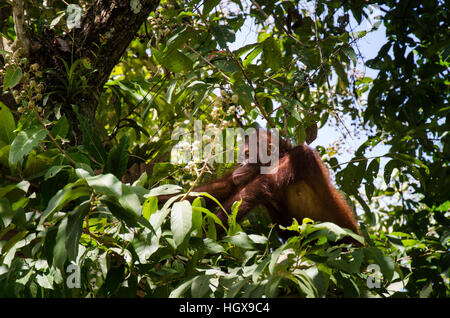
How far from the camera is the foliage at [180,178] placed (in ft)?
4.47

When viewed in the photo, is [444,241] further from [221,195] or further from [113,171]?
[113,171]

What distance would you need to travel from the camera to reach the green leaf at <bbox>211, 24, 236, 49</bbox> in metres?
1.92

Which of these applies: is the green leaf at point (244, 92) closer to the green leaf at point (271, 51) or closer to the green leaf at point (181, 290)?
the green leaf at point (271, 51)

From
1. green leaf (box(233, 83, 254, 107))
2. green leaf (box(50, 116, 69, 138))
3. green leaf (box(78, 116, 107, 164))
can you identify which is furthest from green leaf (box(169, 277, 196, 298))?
green leaf (box(50, 116, 69, 138))

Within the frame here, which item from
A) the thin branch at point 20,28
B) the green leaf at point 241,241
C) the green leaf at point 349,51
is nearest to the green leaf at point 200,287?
the green leaf at point 241,241

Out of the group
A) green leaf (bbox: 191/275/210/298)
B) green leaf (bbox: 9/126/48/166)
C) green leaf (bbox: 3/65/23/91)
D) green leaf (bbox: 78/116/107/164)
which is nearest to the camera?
green leaf (bbox: 191/275/210/298)

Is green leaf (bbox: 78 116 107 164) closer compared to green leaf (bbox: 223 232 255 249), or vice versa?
green leaf (bbox: 223 232 255 249)

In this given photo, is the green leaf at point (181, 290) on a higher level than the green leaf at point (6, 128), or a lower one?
lower

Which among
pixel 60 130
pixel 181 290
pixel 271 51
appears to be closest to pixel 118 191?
pixel 181 290

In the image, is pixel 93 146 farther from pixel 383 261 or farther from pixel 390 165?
pixel 390 165

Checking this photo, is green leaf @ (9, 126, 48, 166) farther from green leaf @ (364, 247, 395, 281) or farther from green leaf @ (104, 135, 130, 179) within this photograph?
green leaf @ (364, 247, 395, 281)

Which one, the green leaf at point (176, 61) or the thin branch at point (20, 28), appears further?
the thin branch at point (20, 28)

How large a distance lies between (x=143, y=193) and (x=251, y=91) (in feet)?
2.56

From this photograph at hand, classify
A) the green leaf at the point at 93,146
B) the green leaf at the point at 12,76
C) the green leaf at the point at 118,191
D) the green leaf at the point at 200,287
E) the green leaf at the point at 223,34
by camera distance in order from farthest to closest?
1. the green leaf at the point at 12,76
2. the green leaf at the point at 223,34
3. the green leaf at the point at 93,146
4. the green leaf at the point at 200,287
5. the green leaf at the point at 118,191
